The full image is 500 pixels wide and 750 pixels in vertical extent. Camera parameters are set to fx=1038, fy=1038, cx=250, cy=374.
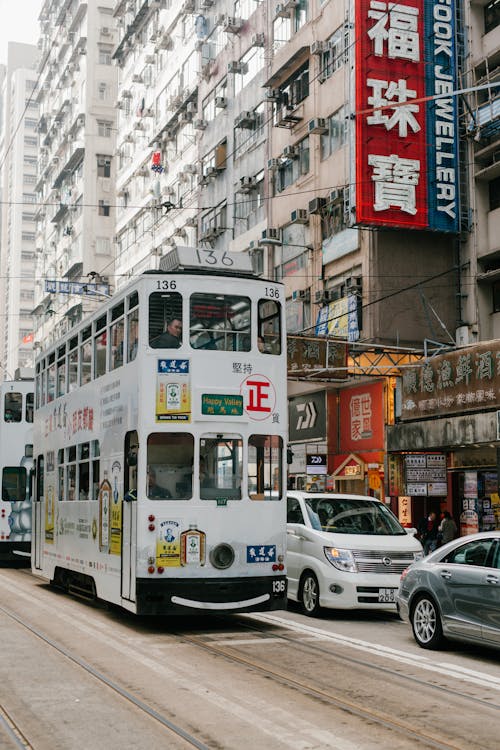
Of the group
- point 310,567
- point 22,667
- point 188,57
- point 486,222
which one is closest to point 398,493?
point 486,222

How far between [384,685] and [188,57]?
39.5 meters

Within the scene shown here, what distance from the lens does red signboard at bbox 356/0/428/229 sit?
24719 millimetres

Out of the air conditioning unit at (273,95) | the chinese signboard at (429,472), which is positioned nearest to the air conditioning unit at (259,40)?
the air conditioning unit at (273,95)

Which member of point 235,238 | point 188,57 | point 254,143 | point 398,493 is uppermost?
point 188,57

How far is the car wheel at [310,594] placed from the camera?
46.8ft

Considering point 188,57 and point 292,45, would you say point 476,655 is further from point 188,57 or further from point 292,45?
point 188,57

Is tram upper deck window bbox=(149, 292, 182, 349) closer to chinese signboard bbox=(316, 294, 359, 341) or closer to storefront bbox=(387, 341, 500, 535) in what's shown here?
storefront bbox=(387, 341, 500, 535)

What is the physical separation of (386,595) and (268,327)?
13.0 ft

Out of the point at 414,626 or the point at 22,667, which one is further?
the point at 414,626

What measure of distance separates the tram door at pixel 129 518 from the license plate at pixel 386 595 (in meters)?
3.53

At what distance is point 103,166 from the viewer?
6469 cm

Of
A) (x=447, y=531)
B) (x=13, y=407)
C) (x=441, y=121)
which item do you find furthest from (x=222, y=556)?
(x=441, y=121)

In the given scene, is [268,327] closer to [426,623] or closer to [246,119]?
[426,623]

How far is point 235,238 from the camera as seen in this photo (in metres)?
37.5
